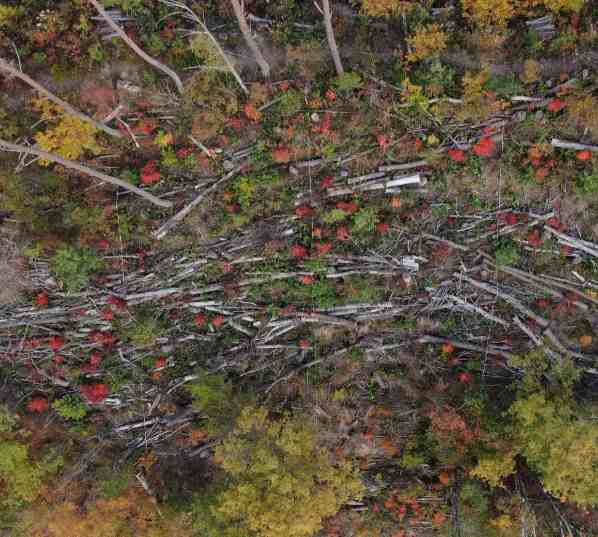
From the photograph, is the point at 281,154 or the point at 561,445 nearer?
the point at 561,445

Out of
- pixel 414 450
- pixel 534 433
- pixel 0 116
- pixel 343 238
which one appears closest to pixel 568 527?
pixel 534 433

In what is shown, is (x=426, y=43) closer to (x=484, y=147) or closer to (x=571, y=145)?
(x=484, y=147)

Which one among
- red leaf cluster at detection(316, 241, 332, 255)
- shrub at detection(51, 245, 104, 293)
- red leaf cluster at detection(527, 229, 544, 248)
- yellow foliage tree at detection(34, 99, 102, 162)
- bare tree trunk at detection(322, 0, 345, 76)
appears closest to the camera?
bare tree trunk at detection(322, 0, 345, 76)

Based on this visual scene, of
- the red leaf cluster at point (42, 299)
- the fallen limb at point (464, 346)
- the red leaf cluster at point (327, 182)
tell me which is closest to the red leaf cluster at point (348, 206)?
the red leaf cluster at point (327, 182)

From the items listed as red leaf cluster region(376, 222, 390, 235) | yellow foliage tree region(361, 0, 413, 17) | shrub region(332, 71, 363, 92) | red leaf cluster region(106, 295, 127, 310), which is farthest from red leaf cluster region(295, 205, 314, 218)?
red leaf cluster region(106, 295, 127, 310)

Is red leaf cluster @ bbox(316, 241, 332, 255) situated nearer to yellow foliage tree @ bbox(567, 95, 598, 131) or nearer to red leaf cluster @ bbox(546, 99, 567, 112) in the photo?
red leaf cluster @ bbox(546, 99, 567, 112)

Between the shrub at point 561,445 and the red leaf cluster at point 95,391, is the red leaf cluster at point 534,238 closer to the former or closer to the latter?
the shrub at point 561,445

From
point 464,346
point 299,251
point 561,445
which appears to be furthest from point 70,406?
point 561,445
